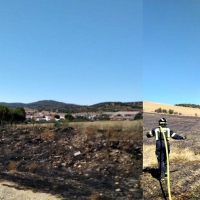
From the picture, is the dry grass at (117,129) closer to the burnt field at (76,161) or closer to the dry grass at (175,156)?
the burnt field at (76,161)

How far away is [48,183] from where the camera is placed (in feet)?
23.7

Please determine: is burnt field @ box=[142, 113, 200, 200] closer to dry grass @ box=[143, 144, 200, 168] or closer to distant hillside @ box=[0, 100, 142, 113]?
dry grass @ box=[143, 144, 200, 168]

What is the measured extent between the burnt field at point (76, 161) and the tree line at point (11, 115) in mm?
4395

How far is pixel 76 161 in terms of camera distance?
9.51 metres

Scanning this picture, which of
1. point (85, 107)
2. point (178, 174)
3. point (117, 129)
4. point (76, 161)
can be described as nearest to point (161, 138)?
point (178, 174)

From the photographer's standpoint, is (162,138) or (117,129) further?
(117,129)

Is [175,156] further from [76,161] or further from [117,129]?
[117,129]

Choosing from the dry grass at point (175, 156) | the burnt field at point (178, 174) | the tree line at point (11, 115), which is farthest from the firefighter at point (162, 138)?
the tree line at point (11, 115)

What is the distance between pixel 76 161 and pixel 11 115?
12.1 metres

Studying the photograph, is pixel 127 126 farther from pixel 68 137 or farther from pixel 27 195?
pixel 27 195

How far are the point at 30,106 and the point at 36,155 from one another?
14329mm

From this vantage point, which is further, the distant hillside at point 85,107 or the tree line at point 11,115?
the tree line at point 11,115

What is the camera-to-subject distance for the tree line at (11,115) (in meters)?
18.9

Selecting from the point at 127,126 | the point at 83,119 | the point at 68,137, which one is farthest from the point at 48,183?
the point at 83,119
